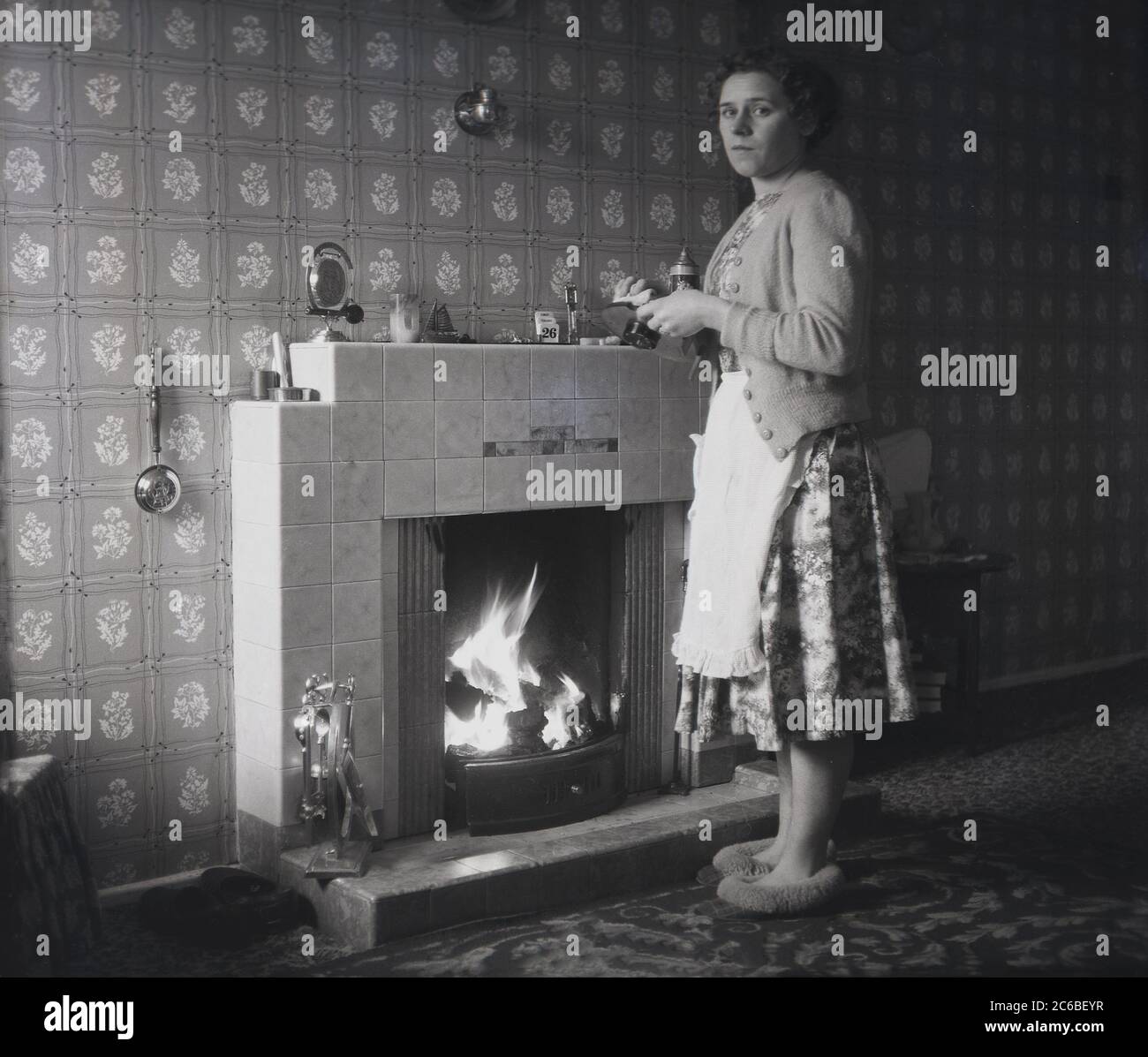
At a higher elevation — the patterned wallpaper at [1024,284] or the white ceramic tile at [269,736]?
the patterned wallpaper at [1024,284]

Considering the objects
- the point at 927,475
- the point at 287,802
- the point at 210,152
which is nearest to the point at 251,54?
the point at 210,152

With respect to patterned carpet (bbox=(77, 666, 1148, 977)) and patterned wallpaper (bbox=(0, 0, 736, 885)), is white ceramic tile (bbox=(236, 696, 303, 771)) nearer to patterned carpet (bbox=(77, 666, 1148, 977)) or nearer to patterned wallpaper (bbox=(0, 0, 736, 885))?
patterned wallpaper (bbox=(0, 0, 736, 885))

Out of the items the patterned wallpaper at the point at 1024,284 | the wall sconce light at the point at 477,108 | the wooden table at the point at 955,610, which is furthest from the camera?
the patterned wallpaper at the point at 1024,284

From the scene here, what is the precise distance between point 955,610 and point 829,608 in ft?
4.49

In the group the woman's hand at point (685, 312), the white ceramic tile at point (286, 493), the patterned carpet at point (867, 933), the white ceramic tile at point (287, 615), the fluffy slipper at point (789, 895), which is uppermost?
the woman's hand at point (685, 312)

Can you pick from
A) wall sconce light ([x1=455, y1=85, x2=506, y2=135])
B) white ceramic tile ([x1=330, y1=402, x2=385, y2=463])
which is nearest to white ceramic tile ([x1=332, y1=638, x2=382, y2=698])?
white ceramic tile ([x1=330, y1=402, x2=385, y2=463])

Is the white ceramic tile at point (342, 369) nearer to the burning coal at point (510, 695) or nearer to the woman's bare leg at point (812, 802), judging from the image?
the burning coal at point (510, 695)

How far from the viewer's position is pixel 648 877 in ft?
8.43

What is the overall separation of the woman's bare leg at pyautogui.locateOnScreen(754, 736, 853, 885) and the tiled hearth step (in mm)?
301

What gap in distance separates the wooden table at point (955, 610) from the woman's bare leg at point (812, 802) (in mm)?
1202

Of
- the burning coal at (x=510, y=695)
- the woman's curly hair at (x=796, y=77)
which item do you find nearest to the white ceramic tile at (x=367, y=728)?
the burning coal at (x=510, y=695)

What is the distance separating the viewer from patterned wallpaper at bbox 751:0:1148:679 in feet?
11.8

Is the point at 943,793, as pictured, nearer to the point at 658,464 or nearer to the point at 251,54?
the point at 658,464

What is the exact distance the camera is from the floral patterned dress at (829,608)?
2.21m
